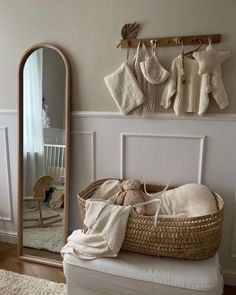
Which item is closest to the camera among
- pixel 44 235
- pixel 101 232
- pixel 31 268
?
pixel 101 232

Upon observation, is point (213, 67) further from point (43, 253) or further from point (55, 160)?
point (43, 253)

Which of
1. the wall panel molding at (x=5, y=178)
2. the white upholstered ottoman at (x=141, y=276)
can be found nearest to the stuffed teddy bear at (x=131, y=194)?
the white upholstered ottoman at (x=141, y=276)

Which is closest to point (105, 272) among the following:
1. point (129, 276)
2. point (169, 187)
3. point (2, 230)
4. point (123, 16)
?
point (129, 276)

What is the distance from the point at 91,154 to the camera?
204 cm

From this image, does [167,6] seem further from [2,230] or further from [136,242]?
[2,230]

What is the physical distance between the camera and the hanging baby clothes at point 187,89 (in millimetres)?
1701

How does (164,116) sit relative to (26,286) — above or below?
above

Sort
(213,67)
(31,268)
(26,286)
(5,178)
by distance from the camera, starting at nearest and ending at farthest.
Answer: (213,67)
(26,286)
(31,268)
(5,178)

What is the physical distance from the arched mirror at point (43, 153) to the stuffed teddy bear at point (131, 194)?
501 millimetres

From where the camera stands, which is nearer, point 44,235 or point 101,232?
point 101,232

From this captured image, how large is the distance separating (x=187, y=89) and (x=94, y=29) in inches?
30.8

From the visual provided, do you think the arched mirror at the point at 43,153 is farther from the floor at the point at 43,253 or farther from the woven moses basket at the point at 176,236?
the woven moses basket at the point at 176,236

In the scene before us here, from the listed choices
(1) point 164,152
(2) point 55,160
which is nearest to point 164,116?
(1) point 164,152

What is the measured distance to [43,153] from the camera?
6.94 ft
